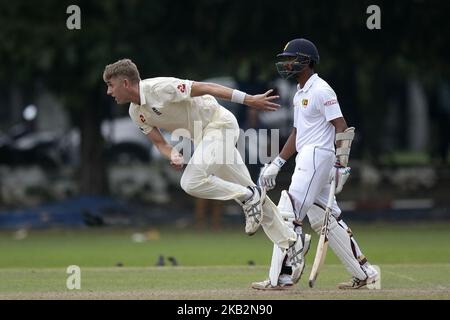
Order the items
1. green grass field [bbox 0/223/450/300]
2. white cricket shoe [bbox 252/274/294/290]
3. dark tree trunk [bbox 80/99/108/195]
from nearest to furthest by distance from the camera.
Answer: green grass field [bbox 0/223/450/300] → white cricket shoe [bbox 252/274/294/290] → dark tree trunk [bbox 80/99/108/195]

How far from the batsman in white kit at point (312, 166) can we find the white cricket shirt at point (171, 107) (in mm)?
753

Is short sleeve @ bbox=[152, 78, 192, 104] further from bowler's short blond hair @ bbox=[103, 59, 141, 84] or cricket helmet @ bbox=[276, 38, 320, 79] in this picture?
cricket helmet @ bbox=[276, 38, 320, 79]

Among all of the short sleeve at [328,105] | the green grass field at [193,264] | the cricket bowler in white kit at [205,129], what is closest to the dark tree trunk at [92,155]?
the green grass field at [193,264]

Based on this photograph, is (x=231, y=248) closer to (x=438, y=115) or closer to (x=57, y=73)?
(x=57, y=73)

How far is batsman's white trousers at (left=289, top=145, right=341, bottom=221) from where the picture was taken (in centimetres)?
1034

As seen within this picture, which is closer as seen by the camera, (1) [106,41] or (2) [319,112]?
(2) [319,112]

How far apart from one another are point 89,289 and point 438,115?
23140 mm

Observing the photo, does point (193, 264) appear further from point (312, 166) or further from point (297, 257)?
point (312, 166)

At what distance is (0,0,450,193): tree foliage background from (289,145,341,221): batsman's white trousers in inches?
467

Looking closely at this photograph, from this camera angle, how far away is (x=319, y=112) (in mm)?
10328

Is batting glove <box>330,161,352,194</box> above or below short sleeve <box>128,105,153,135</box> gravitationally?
below

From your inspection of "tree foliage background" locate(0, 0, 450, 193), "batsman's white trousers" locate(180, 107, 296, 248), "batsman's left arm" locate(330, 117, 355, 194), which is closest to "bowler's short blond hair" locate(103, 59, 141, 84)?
"batsman's white trousers" locate(180, 107, 296, 248)

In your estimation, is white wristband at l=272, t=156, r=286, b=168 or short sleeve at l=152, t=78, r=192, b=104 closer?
short sleeve at l=152, t=78, r=192, b=104

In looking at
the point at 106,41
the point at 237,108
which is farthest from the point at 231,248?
the point at 237,108
